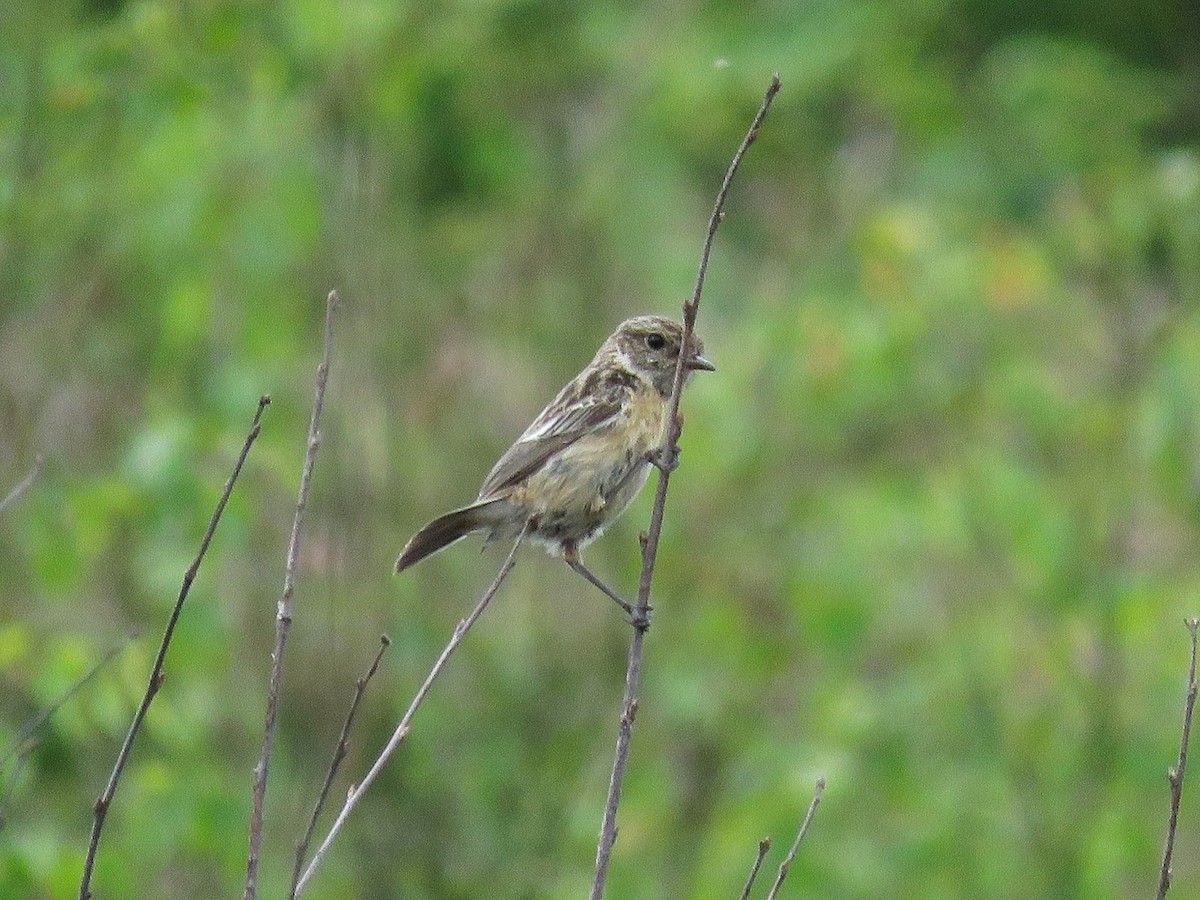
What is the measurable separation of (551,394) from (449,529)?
2.13 metres

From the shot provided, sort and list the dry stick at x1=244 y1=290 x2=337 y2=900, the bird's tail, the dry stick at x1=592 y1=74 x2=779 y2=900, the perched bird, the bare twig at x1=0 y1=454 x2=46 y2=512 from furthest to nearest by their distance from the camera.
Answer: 1. the perched bird
2. the bird's tail
3. the bare twig at x1=0 y1=454 x2=46 y2=512
4. the dry stick at x1=592 y1=74 x2=779 y2=900
5. the dry stick at x1=244 y1=290 x2=337 y2=900

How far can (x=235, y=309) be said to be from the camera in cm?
742

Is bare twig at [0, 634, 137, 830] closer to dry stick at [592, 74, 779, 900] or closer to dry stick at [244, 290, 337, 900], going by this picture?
dry stick at [244, 290, 337, 900]

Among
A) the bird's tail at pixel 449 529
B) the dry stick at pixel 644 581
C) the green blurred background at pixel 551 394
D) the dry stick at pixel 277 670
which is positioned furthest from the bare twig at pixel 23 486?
the green blurred background at pixel 551 394

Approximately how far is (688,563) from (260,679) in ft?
6.12

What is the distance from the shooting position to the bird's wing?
4.99 m

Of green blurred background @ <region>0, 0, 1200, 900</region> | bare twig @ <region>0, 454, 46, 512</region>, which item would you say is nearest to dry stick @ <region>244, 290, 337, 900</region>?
bare twig @ <region>0, 454, 46, 512</region>

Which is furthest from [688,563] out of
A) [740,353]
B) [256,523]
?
[256,523]

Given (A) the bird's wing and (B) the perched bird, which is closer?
(B) the perched bird

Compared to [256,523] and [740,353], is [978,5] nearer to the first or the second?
[740,353]

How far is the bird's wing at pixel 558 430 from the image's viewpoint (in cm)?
499

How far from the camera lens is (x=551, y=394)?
275 inches

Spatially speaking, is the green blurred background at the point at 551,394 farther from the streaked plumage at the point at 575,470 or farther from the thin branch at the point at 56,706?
the thin branch at the point at 56,706

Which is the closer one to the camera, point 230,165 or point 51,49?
point 51,49
